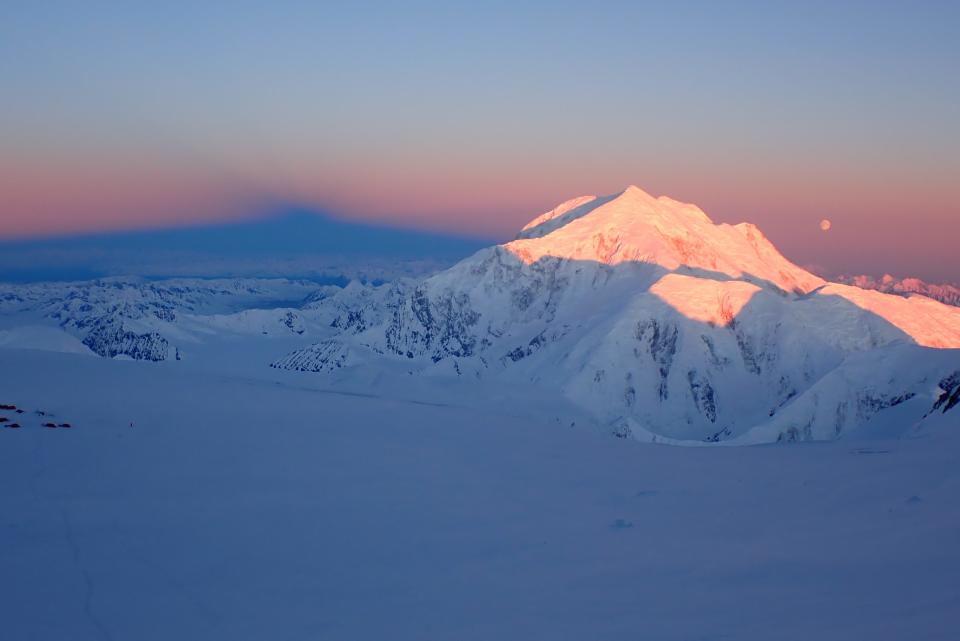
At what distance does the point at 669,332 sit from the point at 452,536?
105 meters

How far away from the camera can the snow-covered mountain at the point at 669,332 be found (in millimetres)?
71438

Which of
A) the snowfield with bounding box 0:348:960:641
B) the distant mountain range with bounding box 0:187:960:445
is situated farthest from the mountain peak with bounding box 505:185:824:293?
the snowfield with bounding box 0:348:960:641

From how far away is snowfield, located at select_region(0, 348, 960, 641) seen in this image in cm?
711

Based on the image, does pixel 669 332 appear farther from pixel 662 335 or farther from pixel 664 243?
pixel 664 243

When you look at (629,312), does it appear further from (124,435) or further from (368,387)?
(124,435)

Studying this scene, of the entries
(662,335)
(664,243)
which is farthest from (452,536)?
(664,243)

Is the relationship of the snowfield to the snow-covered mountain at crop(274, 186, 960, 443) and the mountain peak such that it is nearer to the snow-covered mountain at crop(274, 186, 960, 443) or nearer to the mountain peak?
the snow-covered mountain at crop(274, 186, 960, 443)

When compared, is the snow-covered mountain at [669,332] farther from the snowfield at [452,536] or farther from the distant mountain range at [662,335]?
the snowfield at [452,536]

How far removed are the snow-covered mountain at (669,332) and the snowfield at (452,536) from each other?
153ft

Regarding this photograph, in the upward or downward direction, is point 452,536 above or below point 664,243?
below

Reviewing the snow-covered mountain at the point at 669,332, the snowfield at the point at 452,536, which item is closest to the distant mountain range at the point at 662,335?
the snow-covered mountain at the point at 669,332

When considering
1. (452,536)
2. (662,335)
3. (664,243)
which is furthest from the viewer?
(664,243)

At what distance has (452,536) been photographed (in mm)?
10031

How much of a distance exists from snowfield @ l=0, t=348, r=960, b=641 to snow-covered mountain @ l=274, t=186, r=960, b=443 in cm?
4664
